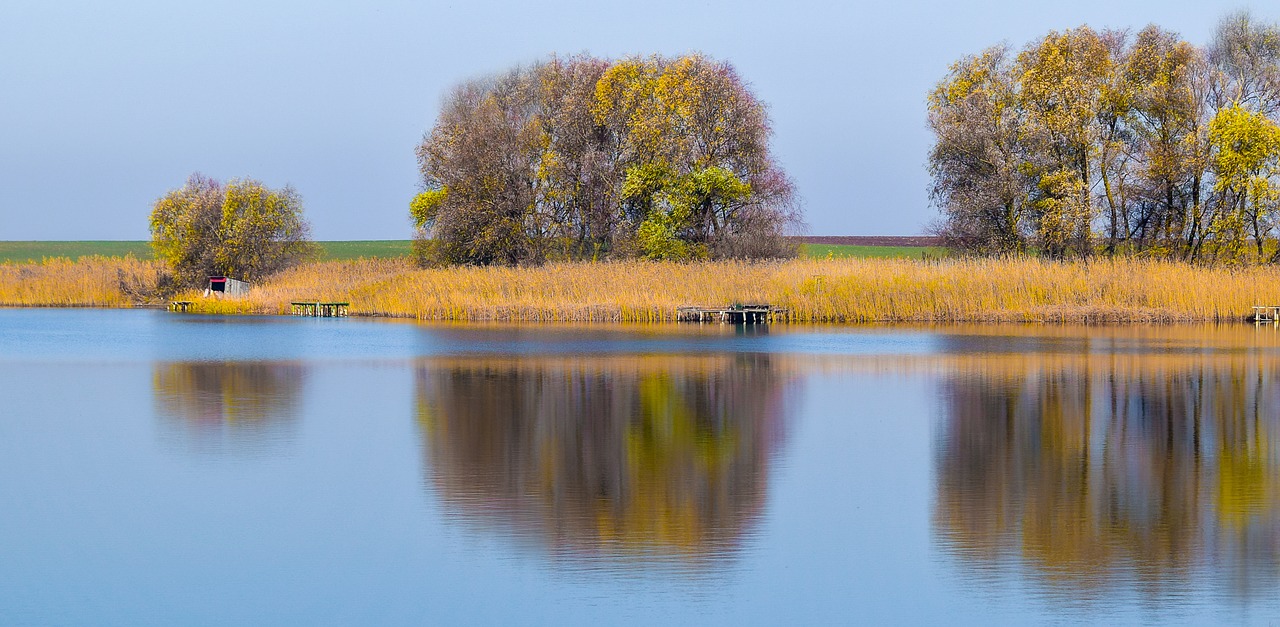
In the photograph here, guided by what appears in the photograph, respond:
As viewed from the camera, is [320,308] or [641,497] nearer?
[641,497]

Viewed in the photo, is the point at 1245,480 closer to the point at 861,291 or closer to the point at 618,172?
the point at 861,291

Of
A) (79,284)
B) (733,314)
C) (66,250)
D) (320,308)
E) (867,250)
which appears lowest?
(733,314)

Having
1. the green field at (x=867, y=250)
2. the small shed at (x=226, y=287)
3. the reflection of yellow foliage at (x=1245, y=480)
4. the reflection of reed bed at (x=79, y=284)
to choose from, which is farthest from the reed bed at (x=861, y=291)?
the green field at (x=867, y=250)

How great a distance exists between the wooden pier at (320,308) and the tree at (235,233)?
30.1 ft

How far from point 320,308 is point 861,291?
1957 centimetres

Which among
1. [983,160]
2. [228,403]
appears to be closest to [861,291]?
[983,160]

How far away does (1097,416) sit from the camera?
15.9m

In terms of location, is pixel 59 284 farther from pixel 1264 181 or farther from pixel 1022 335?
pixel 1264 181

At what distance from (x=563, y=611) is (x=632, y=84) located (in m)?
44.9

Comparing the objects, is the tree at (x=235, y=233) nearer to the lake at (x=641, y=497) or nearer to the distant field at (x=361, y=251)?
the lake at (x=641, y=497)

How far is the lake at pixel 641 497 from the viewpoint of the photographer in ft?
25.0

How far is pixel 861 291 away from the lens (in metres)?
41.1

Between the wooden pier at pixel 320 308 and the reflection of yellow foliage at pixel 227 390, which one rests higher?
the wooden pier at pixel 320 308

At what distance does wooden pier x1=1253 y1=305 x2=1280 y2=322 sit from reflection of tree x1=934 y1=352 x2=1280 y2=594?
2140 cm
